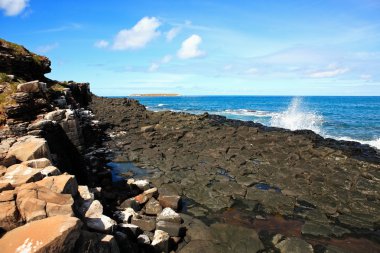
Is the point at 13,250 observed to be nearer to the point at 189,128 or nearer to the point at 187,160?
the point at 187,160

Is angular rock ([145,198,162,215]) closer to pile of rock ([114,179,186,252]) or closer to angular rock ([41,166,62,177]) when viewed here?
pile of rock ([114,179,186,252])

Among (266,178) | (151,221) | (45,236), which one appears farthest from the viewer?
(266,178)

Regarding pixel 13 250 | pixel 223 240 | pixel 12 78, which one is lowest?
pixel 223 240

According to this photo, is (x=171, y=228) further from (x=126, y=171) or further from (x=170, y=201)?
(x=126, y=171)

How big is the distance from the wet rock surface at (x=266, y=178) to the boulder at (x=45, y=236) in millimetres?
5450

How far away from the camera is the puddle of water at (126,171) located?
65.4ft

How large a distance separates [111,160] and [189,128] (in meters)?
12.5

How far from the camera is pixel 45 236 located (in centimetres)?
627

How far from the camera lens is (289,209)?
14508 millimetres

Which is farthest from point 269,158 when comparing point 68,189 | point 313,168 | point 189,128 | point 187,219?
point 68,189

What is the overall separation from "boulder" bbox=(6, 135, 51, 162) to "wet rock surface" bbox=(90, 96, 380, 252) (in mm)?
5901

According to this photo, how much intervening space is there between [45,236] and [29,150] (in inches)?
231

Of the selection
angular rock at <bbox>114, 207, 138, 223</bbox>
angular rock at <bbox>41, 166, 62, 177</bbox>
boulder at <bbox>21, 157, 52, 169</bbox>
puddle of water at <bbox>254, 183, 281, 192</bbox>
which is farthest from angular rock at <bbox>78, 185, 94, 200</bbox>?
puddle of water at <bbox>254, 183, 281, 192</bbox>

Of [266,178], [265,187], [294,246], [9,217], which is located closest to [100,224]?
[9,217]
